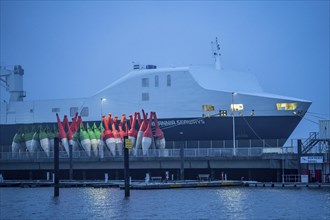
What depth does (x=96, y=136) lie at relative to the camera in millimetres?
86750

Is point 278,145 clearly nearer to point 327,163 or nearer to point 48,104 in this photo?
point 327,163

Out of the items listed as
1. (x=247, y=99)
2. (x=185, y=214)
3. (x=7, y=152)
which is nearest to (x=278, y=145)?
(x=247, y=99)

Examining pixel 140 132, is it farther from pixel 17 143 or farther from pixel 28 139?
pixel 17 143

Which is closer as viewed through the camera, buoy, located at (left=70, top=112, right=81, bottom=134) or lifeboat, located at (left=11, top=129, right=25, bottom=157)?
buoy, located at (left=70, top=112, right=81, bottom=134)

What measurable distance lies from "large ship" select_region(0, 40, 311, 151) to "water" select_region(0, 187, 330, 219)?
16.7m

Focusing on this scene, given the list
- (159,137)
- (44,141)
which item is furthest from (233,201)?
(44,141)

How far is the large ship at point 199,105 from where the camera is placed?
279ft

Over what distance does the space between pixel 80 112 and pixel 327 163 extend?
3357cm

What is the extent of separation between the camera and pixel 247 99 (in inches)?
3376

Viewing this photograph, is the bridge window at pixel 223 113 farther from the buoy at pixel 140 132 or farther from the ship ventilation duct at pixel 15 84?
the ship ventilation duct at pixel 15 84

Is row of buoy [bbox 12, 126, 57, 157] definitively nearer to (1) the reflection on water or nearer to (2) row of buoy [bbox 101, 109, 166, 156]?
(2) row of buoy [bbox 101, 109, 166, 156]

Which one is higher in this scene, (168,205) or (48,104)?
(48,104)

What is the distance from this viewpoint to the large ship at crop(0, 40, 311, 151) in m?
85.2

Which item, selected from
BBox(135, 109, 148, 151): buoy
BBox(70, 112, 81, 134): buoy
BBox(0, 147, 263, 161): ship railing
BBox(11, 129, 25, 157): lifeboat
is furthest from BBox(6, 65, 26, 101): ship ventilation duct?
BBox(135, 109, 148, 151): buoy
